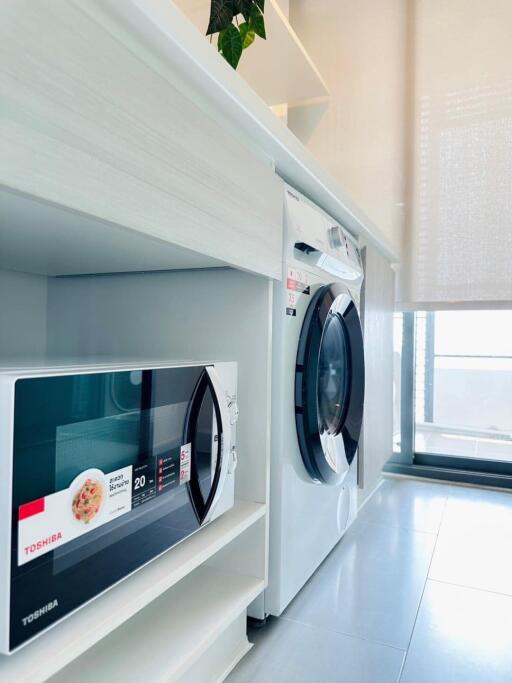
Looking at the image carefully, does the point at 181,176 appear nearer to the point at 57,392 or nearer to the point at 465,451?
the point at 57,392

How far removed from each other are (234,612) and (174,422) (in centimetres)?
41

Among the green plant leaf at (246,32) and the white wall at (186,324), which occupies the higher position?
the green plant leaf at (246,32)

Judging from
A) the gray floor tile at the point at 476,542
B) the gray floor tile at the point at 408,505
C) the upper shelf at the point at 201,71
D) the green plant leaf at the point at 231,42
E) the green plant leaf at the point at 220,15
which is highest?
the green plant leaf at the point at 220,15

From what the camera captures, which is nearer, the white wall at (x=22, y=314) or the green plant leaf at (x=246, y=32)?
the white wall at (x=22, y=314)

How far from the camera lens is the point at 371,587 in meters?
1.30

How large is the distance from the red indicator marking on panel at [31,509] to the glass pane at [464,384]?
7.32ft

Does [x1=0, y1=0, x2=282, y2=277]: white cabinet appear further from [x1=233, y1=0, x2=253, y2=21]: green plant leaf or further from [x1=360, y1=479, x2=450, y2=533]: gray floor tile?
[x1=360, y1=479, x2=450, y2=533]: gray floor tile

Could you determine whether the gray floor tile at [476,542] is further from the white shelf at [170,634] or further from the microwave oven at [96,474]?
the microwave oven at [96,474]

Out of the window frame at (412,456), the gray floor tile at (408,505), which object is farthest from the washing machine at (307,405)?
the window frame at (412,456)

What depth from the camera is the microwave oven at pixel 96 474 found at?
0.52 metres

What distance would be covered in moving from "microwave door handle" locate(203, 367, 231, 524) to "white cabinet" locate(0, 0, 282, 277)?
23cm

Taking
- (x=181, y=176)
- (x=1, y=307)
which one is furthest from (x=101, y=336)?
(x=181, y=176)

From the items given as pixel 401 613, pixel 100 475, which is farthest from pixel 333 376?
pixel 100 475

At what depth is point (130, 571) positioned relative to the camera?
71 cm
